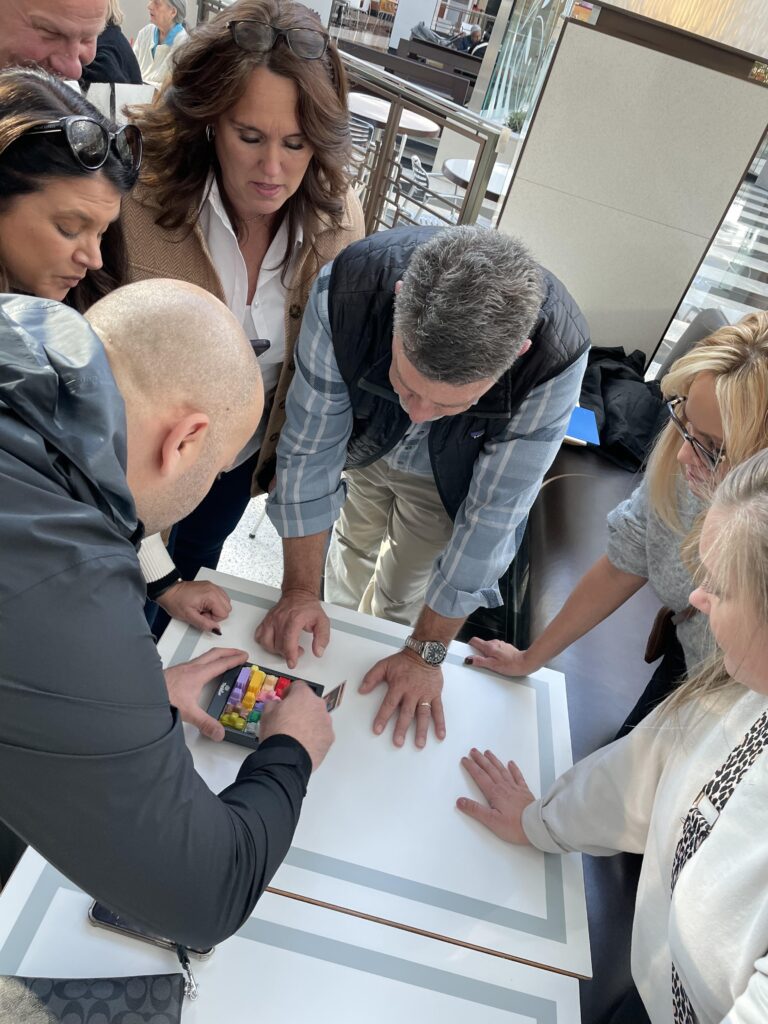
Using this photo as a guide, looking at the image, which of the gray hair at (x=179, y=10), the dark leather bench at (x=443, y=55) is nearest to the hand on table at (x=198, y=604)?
the gray hair at (x=179, y=10)

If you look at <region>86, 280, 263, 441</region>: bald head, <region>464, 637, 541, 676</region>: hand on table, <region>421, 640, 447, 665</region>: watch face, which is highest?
<region>86, 280, 263, 441</region>: bald head

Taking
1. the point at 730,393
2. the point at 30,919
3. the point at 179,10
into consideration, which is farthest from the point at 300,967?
the point at 179,10

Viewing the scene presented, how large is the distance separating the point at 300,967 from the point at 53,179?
108 centimetres

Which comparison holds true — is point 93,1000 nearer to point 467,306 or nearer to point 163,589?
point 163,589

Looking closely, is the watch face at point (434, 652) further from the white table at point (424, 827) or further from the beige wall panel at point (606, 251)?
the beige wall panel at point (606, 251)

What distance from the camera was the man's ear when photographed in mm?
796

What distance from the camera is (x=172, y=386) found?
0.79 metres

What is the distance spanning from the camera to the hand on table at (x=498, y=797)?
1160 millimetres

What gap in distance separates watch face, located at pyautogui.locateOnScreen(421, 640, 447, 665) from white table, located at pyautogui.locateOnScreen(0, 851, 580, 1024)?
465mm

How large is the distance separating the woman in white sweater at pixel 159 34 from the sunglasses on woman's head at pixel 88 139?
4030 mm

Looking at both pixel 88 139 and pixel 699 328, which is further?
pixel 699 328

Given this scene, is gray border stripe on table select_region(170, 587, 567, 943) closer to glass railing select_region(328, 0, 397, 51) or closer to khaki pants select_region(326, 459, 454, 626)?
khaki pants select_region(326, 459, 454, 626)

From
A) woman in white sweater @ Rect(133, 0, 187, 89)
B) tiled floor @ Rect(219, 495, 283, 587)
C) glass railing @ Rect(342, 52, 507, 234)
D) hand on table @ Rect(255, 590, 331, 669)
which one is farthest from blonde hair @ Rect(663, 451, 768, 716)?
woman in white sweater @ Rect(133, 0, 187, 89)

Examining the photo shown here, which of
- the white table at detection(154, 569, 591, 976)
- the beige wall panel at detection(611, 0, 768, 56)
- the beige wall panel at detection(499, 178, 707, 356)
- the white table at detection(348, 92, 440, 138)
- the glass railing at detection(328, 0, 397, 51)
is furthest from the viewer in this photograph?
the glass railing at detection(328, 0, 397, 51)
